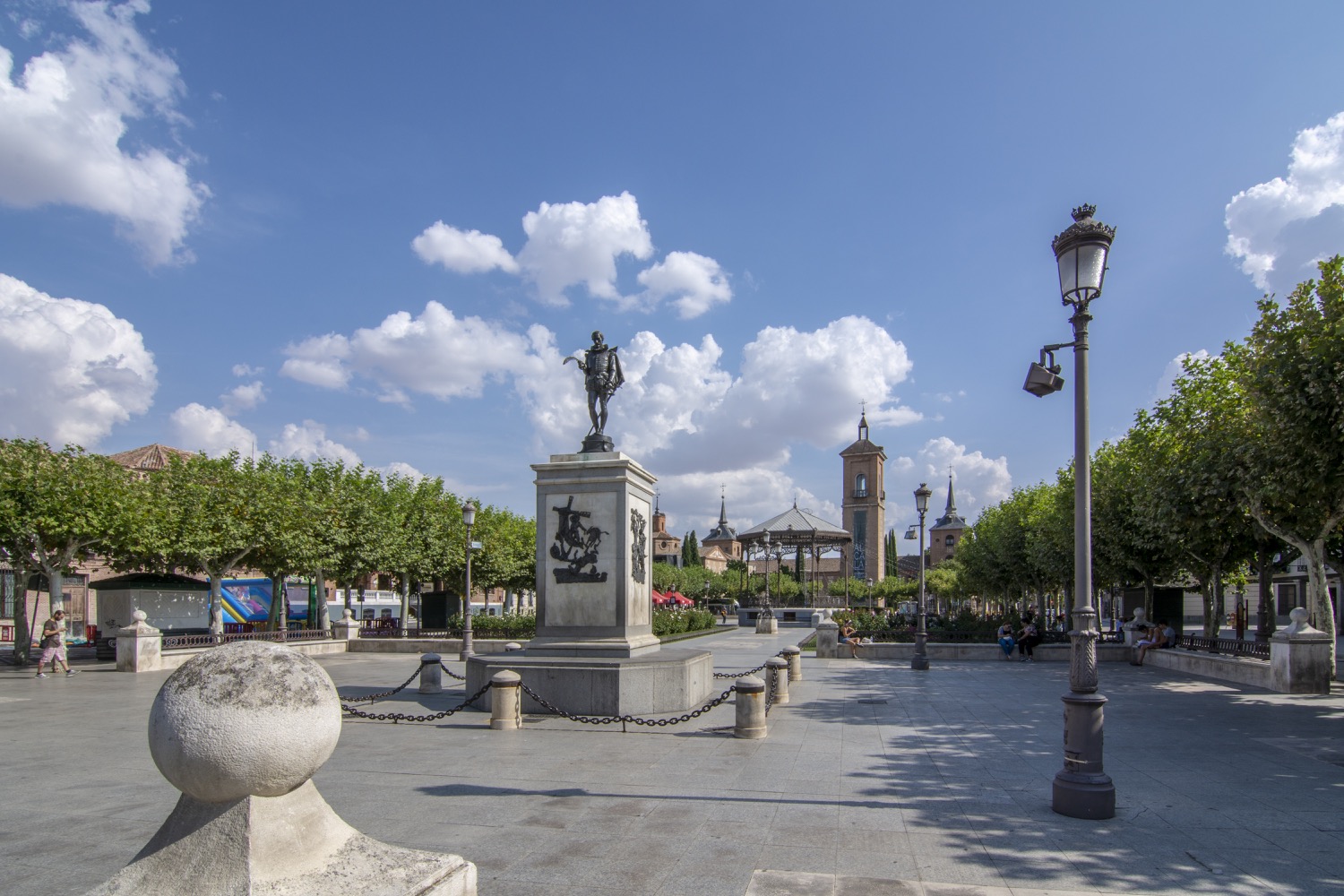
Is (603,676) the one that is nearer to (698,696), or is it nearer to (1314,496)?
(698,696)

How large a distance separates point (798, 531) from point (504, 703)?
43492 mm

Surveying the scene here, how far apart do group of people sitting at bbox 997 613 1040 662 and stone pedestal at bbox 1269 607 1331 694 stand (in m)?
8.59

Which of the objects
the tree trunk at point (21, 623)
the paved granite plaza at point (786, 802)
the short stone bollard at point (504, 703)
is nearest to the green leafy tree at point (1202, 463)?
the paved granite plaza at point (786, 802)

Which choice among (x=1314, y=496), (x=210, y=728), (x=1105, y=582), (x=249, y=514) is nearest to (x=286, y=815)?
(x=210, y=728)

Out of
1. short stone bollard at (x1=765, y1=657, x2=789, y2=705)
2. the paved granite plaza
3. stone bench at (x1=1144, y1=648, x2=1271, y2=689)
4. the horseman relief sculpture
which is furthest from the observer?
stone bench at (x1=1144, y1=648, x2=1271, y2=689)

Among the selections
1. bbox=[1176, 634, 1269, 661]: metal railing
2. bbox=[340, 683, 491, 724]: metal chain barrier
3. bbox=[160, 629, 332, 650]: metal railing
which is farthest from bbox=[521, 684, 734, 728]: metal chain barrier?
bbox=[1176, 634, 1269, 661]: metal railing

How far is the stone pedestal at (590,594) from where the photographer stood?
43.1 ft

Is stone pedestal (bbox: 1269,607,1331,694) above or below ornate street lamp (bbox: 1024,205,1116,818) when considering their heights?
below

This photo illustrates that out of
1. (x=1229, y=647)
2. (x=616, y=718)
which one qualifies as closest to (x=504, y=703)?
(x=616, y=718)

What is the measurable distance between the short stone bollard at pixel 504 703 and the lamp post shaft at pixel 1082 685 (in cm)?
718

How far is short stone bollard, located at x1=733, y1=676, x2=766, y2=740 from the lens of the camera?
37.1ft

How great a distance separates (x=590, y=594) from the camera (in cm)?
1387

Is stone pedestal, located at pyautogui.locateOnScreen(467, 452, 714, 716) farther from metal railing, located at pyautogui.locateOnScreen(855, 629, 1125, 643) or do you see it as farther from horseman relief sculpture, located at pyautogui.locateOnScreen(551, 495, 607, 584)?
metal railing, located at pyautogui.locateOnScreen(855, 629, 1125, 643)

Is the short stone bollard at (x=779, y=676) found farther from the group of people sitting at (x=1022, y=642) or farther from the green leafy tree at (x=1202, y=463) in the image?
the group of people sitting at (x=1022, y=642)
